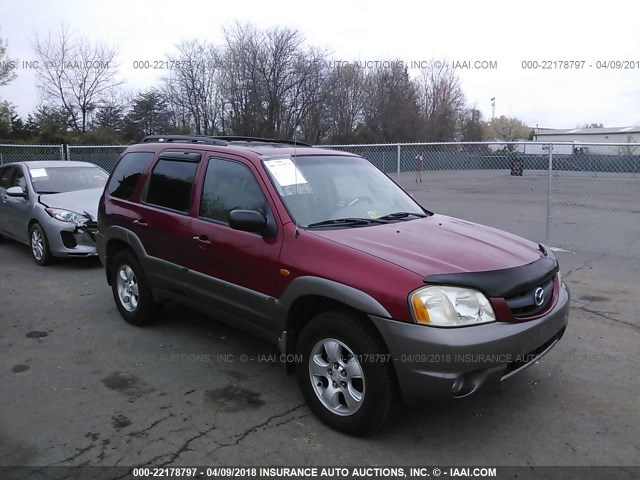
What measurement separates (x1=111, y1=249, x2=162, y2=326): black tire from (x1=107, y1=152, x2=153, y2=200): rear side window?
2.08ft

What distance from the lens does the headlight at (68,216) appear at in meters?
7.65

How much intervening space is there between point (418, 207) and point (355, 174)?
0.65 metres

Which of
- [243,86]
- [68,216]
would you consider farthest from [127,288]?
[243,86]

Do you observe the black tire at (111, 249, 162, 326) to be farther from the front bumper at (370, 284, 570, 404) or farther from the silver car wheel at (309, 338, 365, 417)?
the front bumper at (370, 284, 570, 404)

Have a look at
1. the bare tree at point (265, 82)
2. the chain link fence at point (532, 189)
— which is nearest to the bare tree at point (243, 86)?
the bare tree at point (265, 82)

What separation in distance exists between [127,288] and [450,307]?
144 inches

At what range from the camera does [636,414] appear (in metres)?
3.45

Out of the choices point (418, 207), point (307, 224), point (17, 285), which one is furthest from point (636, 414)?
point (17, 285)

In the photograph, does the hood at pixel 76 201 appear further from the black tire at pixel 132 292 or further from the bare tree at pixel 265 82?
the bare tree at pixel 265 82

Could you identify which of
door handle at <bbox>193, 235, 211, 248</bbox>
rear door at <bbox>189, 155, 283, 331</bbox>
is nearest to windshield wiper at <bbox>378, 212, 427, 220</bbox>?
rear door at <bbox>189, 155, 283, 331</bbox>

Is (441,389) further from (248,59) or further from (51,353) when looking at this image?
(248,59)

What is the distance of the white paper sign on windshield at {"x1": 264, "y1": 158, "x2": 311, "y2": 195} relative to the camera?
3.82m

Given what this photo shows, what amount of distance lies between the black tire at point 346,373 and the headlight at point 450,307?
13.4 inches

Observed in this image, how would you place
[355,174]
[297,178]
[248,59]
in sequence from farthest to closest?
[248,59] → [355,174] → [297,178]
